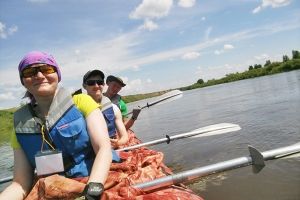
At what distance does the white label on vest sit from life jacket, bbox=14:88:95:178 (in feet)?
0.27

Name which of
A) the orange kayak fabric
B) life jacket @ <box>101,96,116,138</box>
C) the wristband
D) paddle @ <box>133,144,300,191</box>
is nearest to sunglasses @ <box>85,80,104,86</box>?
life jacket @ <box>101,96,116,138</box>

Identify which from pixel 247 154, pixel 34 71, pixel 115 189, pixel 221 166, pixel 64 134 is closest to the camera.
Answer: pixel 115 189

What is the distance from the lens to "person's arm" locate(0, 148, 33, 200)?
2639mm

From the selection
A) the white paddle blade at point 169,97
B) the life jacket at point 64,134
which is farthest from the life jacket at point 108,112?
the white paddle blade at point 169,97

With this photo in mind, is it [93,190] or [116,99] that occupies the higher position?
[116,99]

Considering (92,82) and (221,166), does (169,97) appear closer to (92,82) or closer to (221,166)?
(92,82)

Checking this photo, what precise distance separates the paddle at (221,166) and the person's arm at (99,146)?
0.35 metres

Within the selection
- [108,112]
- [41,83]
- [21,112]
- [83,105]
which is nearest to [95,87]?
[108,112]

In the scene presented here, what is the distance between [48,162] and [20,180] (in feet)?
1.03

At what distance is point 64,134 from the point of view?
2.72 m

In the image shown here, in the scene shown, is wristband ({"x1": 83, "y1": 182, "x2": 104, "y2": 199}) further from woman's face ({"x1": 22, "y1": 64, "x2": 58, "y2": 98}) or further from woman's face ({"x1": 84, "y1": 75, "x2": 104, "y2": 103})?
woman's face ({"x1": 84, "y1": 75, "x2": 104, "y2": 103})

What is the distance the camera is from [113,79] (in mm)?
6766

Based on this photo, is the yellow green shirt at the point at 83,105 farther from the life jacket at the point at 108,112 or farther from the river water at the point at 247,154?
the river water at the point at 247,154

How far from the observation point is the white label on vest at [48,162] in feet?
8.76
